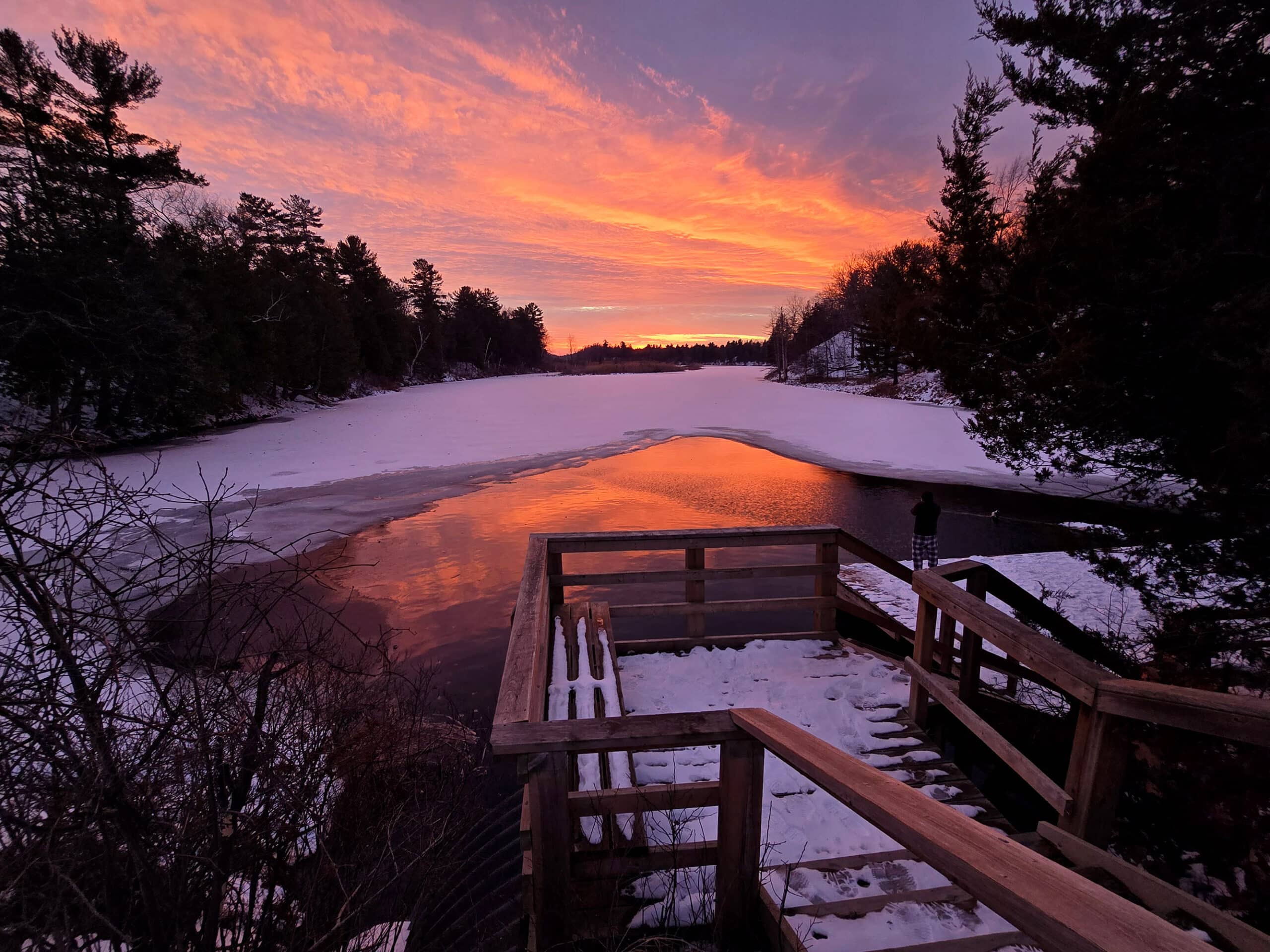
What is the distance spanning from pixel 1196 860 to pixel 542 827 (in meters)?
3.56

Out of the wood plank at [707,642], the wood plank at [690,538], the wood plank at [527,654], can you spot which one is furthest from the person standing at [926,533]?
the wood plank at [527,654]

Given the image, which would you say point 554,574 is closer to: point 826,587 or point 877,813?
point 826,587

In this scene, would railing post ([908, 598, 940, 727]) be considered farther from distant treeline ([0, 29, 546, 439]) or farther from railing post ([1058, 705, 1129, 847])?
distant treeline ([0, 29, 546, 439])

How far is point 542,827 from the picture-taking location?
2.29m

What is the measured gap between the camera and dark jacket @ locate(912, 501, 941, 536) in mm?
9633

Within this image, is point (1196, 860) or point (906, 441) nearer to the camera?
point (1196, 860)

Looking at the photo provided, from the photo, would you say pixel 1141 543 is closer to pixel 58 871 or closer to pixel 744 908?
pixel 744 908

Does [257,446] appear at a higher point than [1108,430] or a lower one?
lower

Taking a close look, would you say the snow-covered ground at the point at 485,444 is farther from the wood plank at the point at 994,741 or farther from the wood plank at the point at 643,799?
the wood plank at the point at 994,741

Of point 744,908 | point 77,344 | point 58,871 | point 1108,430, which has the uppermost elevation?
point 77,344

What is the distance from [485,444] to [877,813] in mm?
24881

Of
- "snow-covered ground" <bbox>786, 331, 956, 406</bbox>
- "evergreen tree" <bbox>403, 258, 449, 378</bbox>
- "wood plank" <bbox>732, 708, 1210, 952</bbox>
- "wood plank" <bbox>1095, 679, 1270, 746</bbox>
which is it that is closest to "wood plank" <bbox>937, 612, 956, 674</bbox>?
"wood plank" <bbox>1095, 679, 1270, 746</bbox>

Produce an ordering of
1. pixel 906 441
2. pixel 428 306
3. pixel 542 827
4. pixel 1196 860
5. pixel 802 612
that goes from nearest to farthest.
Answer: pixel 542 827 → pixel 1196 860 → pixel 802 612 → pixel 906 441 → pixel 428 306

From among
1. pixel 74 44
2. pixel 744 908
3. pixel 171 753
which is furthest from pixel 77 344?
pixel 744 908
